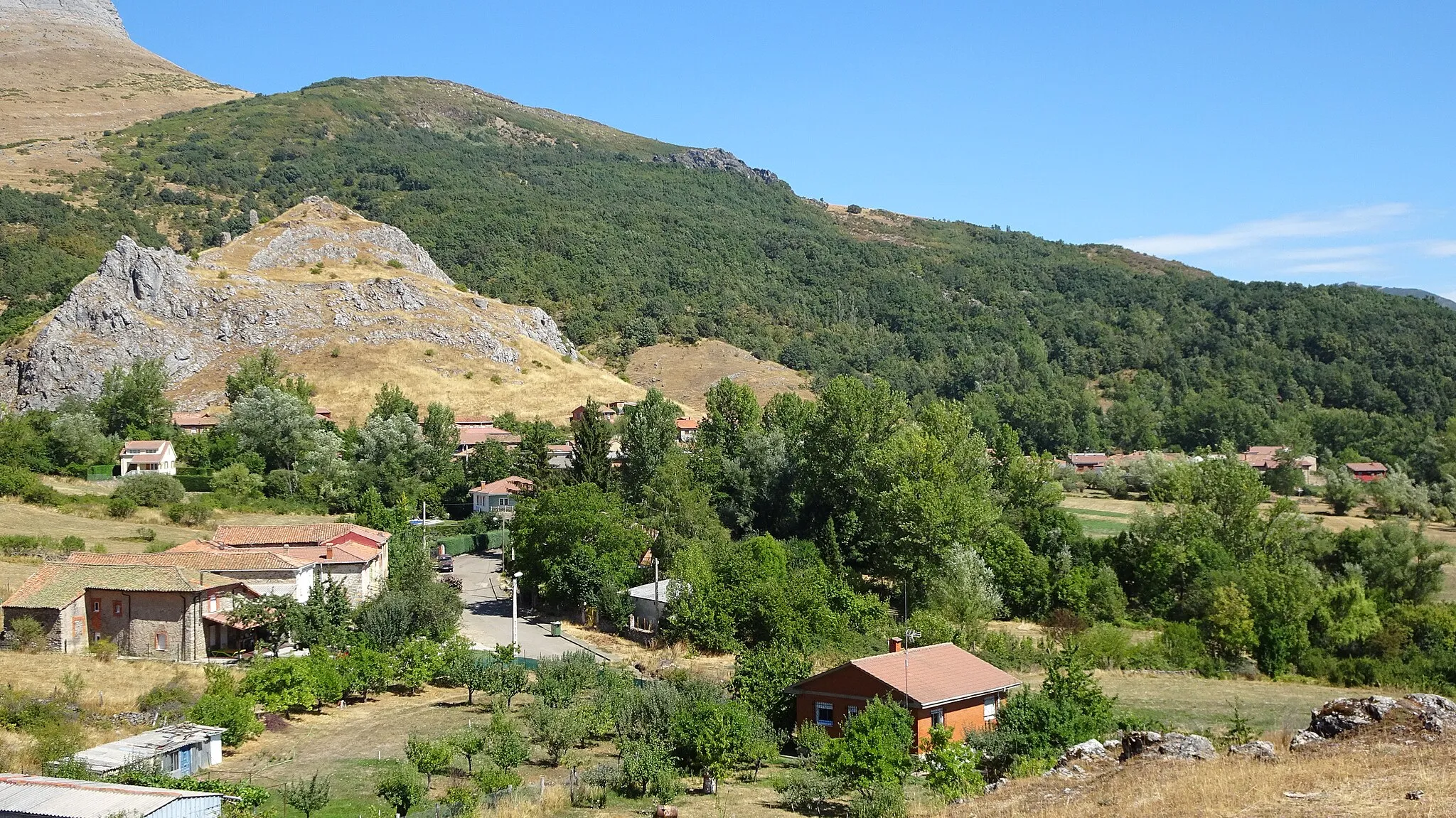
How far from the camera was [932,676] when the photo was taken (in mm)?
27484

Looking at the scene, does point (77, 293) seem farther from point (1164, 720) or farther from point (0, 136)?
point (0, 136)

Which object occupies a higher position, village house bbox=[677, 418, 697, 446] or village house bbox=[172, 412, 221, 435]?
village house bbox=[172, 412, 221, 435]

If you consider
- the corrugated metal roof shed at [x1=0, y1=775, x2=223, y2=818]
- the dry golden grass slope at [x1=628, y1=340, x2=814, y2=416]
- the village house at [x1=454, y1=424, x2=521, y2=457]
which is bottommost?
the corrugated metal roof shed at [x1=0, y1=775, x2=223, y2=818]

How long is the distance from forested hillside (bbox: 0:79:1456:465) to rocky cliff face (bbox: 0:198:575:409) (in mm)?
19965

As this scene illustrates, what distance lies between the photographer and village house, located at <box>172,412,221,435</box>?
75.5 meters

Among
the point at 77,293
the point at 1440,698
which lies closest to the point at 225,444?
the point at 77,293

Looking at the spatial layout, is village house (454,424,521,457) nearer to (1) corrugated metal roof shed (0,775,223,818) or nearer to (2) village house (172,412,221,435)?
(2) village house (172,412,221,435)

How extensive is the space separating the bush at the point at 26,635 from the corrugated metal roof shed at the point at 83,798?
15086 mm

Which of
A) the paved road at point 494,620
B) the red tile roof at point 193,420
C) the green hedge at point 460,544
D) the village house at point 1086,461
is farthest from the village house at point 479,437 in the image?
the village house at point 1086,461

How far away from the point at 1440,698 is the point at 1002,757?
848cm

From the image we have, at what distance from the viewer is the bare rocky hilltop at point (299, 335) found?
85188 millimetres

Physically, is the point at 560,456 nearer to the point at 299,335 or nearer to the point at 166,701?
the point at 299,335

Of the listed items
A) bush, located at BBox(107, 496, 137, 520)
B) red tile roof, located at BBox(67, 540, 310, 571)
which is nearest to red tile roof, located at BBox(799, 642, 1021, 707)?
red tile roof, located at BBox(67, 540, 310, 571)

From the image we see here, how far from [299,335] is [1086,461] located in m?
71.6
